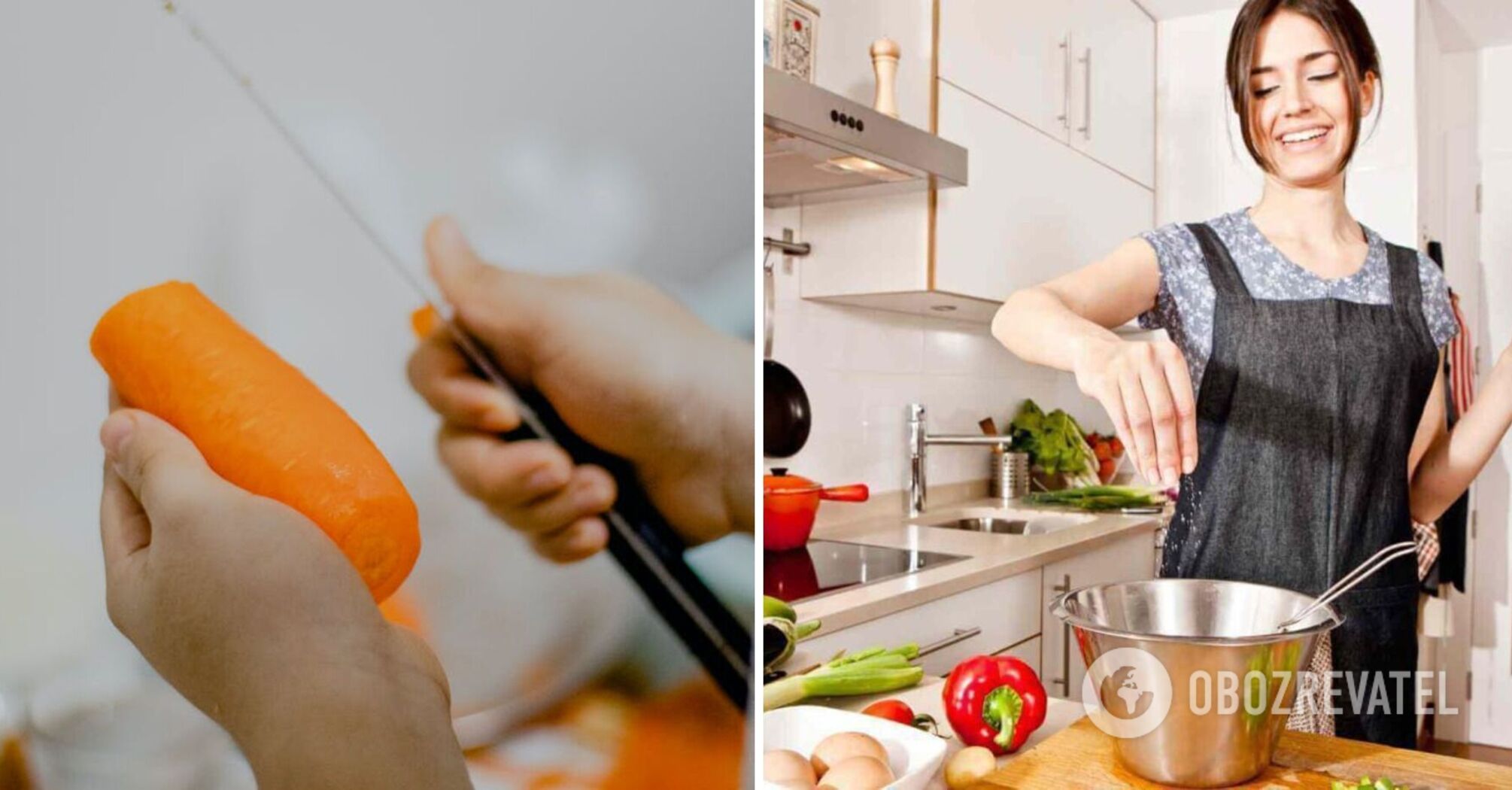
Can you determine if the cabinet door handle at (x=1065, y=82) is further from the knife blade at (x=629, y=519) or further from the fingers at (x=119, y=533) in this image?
the fingers at (x=119, y=533)

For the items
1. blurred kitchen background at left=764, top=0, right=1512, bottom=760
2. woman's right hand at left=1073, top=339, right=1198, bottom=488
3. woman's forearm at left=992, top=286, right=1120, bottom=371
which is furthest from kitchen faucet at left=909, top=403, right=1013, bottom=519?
woman's right hand at left=1073, top=339, right=1198, bottom=488

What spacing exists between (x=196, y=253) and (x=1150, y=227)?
253 centimetres

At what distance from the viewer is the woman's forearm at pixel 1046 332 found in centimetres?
89

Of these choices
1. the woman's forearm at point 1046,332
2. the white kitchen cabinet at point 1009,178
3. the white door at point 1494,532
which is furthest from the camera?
the white door at point 1494,532

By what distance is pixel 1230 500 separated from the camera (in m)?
1.37

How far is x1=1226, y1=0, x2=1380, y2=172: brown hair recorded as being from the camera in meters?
1.52

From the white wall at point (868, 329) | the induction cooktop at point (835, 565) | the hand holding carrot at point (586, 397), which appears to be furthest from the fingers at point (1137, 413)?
the white wall at point (868, 329)

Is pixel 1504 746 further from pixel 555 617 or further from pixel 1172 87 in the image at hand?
pixel 555 617

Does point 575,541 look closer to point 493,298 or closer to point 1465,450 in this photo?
point 493,298

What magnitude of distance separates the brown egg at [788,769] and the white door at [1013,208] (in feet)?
3.95

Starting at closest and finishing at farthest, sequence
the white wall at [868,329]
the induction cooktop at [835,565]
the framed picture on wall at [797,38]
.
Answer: the induction cooktop at [835,565] < the framed picture on wall at [797,38] < the white wall at [868,329]

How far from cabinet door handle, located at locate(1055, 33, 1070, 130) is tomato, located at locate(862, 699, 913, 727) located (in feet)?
5.42

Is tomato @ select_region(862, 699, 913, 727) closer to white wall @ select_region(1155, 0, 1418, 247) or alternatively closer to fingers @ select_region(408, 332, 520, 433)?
fingers @ select_region(408, 332, 520, 433)

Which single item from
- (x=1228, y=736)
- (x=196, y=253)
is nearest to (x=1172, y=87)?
(x=1228, y=736)
